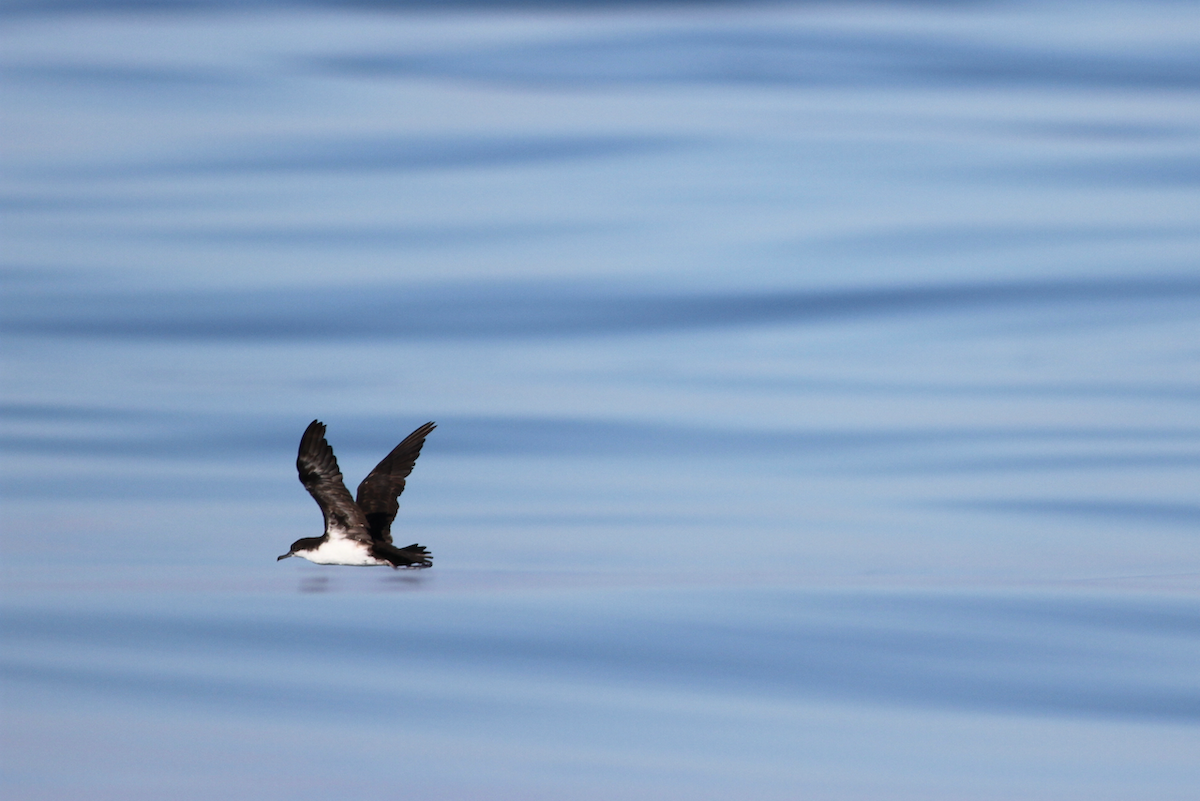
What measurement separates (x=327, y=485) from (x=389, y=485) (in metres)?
0.38

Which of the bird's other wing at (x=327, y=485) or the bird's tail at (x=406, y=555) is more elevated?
the bird's other wing at (x=327, y=485)

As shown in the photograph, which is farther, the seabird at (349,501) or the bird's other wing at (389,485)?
the bird's other wing at (389,485)

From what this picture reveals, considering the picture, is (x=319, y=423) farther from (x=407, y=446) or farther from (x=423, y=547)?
(x=423, y=547)

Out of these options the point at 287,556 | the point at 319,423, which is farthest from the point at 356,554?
the point at 319,423

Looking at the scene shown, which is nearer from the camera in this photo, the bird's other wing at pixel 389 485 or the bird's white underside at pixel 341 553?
the bird's white underside at pixel 341 553

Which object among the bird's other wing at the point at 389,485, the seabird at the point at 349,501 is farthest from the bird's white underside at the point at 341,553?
the bird's other wing at the point at 389,485

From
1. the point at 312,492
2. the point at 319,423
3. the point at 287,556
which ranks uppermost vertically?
the point at 319,423

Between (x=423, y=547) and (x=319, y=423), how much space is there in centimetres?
117

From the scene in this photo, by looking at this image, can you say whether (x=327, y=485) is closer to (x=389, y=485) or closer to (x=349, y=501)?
(x=349, y=501)

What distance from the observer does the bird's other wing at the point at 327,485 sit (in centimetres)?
575

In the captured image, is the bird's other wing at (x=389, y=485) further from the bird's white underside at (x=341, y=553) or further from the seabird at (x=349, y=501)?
the bird's white underside at (x=341, y=553)

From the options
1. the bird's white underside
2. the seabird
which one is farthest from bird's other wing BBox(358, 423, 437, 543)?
the bird's white underside

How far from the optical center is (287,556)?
5.83 m

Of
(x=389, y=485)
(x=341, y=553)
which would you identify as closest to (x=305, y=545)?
(x=341, y=553)
